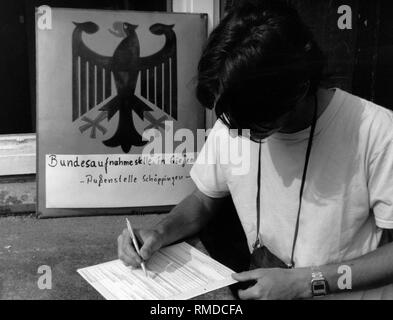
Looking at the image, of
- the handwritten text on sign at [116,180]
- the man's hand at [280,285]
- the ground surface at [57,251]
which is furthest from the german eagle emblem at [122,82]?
the man's hand at [280,285]

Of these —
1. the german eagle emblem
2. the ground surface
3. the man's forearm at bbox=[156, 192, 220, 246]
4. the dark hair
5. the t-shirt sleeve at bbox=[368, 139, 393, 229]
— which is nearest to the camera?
the dark hair

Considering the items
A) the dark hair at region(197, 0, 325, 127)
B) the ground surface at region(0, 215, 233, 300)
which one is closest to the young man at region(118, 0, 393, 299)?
the dark hair at region(197, 0, 325, 127)

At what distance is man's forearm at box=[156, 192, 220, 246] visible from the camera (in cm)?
150

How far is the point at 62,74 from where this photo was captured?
1.97 meters

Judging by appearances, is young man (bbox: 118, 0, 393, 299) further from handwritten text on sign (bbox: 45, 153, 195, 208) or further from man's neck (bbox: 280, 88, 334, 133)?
handwritten text on sign (bbox: 45, 153, 195, 208)

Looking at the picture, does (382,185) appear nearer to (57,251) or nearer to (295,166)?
(295,166)

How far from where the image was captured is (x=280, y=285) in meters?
1.21

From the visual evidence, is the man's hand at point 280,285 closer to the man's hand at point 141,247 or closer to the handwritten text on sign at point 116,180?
the man's hand at point 141,247

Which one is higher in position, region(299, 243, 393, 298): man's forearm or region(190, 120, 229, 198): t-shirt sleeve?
region(190, 120, 229, 198): t-shirt sleeve

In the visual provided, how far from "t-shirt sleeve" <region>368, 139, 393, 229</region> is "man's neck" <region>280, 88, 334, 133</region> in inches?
7.8

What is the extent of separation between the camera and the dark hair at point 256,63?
1.06m
